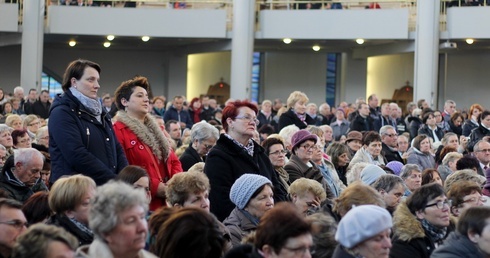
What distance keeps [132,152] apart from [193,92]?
25849mm

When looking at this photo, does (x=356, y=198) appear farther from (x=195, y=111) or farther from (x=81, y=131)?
(x=195, y=111)

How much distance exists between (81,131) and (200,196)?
1.18 meters

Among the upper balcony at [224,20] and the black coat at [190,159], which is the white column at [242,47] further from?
the black coat at [190,159]

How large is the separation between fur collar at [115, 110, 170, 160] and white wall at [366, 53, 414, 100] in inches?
945

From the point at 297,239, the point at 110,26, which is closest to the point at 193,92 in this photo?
the point at 110,26

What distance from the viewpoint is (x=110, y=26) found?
28844 millimetres

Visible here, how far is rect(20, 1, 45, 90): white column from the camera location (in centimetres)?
2797

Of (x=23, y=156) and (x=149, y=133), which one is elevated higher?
(x=149, y=133)

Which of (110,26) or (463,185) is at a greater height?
(110,26)

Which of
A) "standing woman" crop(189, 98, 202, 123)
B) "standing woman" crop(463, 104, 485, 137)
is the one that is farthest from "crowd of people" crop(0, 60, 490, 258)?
"standing woman" crop(189, 98, 202, 123)

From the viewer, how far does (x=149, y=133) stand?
8.23 m

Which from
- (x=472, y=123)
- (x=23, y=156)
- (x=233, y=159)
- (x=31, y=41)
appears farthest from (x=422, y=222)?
(x=31, y=41)

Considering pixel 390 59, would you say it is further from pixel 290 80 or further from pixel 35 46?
pixel 35 46

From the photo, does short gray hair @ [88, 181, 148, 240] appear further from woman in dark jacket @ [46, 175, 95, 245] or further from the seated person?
the seated person
